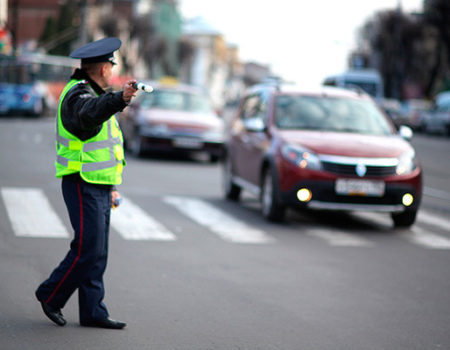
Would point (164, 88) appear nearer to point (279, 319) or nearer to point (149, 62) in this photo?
point (279, 319)

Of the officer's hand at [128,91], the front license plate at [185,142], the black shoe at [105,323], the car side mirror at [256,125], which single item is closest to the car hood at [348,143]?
the car side mirror at [256,125]

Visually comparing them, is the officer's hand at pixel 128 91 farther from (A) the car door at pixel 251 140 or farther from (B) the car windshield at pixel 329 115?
(B) the car windshield at pixel 329 115

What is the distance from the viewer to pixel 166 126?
65.7 ft

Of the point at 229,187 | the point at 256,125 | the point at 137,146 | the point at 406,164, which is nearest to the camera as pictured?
the point at 406,164

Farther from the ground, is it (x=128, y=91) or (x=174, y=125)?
(x=128, y=91)

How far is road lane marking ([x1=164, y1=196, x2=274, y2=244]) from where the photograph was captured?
31.6ft

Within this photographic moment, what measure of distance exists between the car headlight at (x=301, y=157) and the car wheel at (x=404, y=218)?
4.29ft

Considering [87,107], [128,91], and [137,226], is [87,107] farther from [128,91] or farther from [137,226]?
[137,226]

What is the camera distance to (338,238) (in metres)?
9.98

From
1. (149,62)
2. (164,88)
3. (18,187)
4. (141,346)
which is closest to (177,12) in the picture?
A: (149,62)

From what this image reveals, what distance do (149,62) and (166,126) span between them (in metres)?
→ 87.8

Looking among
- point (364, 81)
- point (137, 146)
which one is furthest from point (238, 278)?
point (364, 81)

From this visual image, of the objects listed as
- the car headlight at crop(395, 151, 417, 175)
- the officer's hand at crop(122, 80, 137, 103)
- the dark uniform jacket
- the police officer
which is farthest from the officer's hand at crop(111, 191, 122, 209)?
the car headlight at crop(395, 151, 417, 175)

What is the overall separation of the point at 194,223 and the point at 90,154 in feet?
17.4
